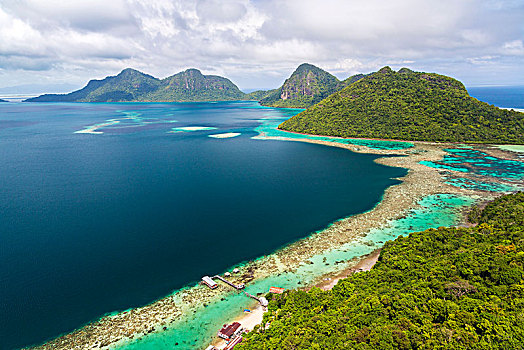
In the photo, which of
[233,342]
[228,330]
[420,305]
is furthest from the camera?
[228,330]

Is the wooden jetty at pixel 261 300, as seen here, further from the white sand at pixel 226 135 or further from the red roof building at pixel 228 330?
the white sand at pixel 226 135

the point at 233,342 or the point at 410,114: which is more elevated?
the point at 410,114

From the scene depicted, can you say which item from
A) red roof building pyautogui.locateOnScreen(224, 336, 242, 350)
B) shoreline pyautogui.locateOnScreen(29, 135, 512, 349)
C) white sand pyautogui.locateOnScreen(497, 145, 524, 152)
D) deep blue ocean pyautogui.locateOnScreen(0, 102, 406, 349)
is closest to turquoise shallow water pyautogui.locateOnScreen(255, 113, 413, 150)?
deep blue ocean pyautogui.locateOnScreen(0, 102, 406, 349)

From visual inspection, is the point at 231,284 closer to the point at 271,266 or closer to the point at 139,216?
the point at 271,266

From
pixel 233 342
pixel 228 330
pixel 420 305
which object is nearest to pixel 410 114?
pixel 420 305

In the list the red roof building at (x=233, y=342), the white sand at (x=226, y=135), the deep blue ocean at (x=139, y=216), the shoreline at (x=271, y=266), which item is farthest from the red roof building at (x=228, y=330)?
the white sand at (x=226, y=135)

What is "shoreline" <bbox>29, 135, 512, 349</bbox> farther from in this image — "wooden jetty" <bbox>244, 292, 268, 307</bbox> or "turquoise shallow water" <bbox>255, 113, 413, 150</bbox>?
"turquoise shallow water" <bbox>255, 113, 413, 150</bbox>
